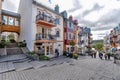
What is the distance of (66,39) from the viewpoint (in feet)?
85.3

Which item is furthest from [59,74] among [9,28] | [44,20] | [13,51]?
[9,28]

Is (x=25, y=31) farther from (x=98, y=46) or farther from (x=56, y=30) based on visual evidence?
(x=98, y=46)

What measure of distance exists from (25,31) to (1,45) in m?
5.60

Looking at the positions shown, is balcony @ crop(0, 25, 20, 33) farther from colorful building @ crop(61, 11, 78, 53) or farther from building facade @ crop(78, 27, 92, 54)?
building facade @ crop(78, 27, 92, 54)

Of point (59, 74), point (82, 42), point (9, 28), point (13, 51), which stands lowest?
point (59, 74)

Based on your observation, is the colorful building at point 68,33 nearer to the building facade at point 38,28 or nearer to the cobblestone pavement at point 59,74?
the building facade at point 38,28

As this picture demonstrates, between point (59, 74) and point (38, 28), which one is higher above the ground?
point (38, 28)

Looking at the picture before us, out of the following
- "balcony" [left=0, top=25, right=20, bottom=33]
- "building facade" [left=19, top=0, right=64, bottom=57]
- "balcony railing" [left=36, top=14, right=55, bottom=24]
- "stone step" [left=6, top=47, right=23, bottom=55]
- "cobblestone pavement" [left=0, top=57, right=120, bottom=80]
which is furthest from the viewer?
"balcony" [left=0, top=25, right=20, bottom=33]

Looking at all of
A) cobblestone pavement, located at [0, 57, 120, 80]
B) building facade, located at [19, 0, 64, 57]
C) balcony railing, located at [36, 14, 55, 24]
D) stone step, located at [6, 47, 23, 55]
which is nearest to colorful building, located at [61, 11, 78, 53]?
building facade, located at [19, 0, 64, 57]

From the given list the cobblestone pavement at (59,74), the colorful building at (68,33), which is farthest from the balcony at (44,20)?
the cobblestone pavement at (59,74)

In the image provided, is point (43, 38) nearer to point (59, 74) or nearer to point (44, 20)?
point (44, 20)

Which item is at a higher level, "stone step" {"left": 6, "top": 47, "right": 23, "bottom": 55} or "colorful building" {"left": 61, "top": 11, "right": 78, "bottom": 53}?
"colorful building" {"left": 61, "top": 11, "right": 78, "bottom": 53}

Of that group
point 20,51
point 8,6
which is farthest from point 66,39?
point 8,6

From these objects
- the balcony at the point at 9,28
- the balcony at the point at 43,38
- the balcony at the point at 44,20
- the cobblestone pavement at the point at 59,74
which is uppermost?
the balcony at the point at 44,20
